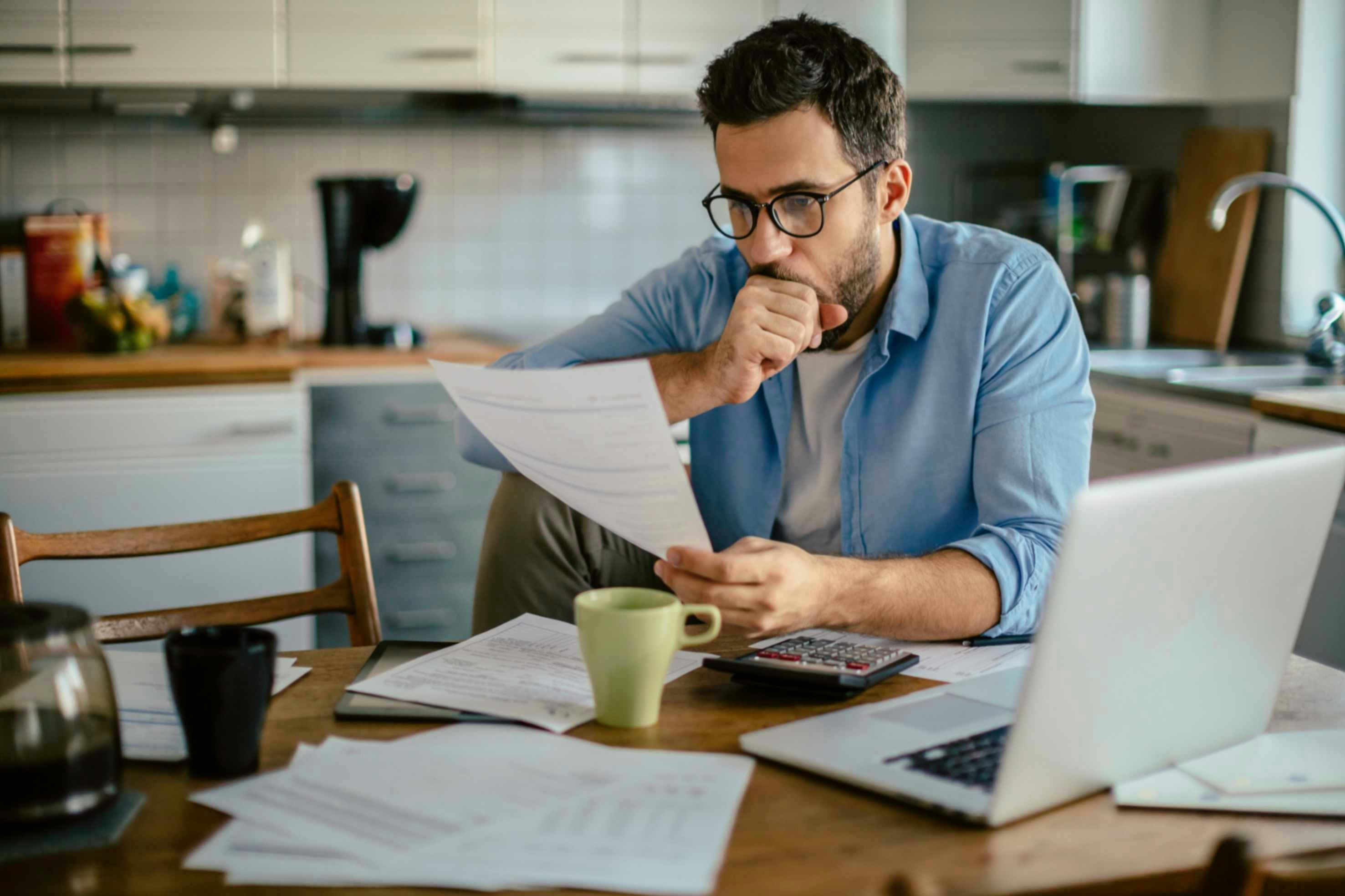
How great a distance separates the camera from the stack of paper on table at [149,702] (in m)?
0.91

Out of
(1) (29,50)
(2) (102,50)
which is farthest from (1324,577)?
(1) (29,50)

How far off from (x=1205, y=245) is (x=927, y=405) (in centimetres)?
223

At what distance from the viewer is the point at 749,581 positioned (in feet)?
3.33

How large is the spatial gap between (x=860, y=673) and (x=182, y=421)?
2.19m

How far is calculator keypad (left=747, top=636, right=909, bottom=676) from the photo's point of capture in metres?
1.03

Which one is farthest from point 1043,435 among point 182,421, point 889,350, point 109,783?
point 182,421

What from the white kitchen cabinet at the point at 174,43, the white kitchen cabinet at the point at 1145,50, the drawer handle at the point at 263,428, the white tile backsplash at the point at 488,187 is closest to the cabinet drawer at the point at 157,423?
the drawer handle at the point at 263,428

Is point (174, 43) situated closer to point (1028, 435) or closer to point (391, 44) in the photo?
point (391, 44)

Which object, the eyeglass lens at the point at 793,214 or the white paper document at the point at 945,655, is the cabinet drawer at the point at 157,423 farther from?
the white paper document at the point at 945,655

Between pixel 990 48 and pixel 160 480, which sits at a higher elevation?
pixel 990 48

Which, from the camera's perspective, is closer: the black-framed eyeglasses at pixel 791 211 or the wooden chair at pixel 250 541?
the wooden chair at pixel 250 541

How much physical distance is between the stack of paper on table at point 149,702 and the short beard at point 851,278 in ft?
2.43

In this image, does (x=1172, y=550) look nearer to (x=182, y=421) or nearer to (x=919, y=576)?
(x=919, y=576)

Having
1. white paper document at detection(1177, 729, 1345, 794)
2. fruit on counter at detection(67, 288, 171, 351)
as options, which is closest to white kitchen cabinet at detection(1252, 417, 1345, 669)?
white paper document at detection(1177, 729, 1345, 794)
